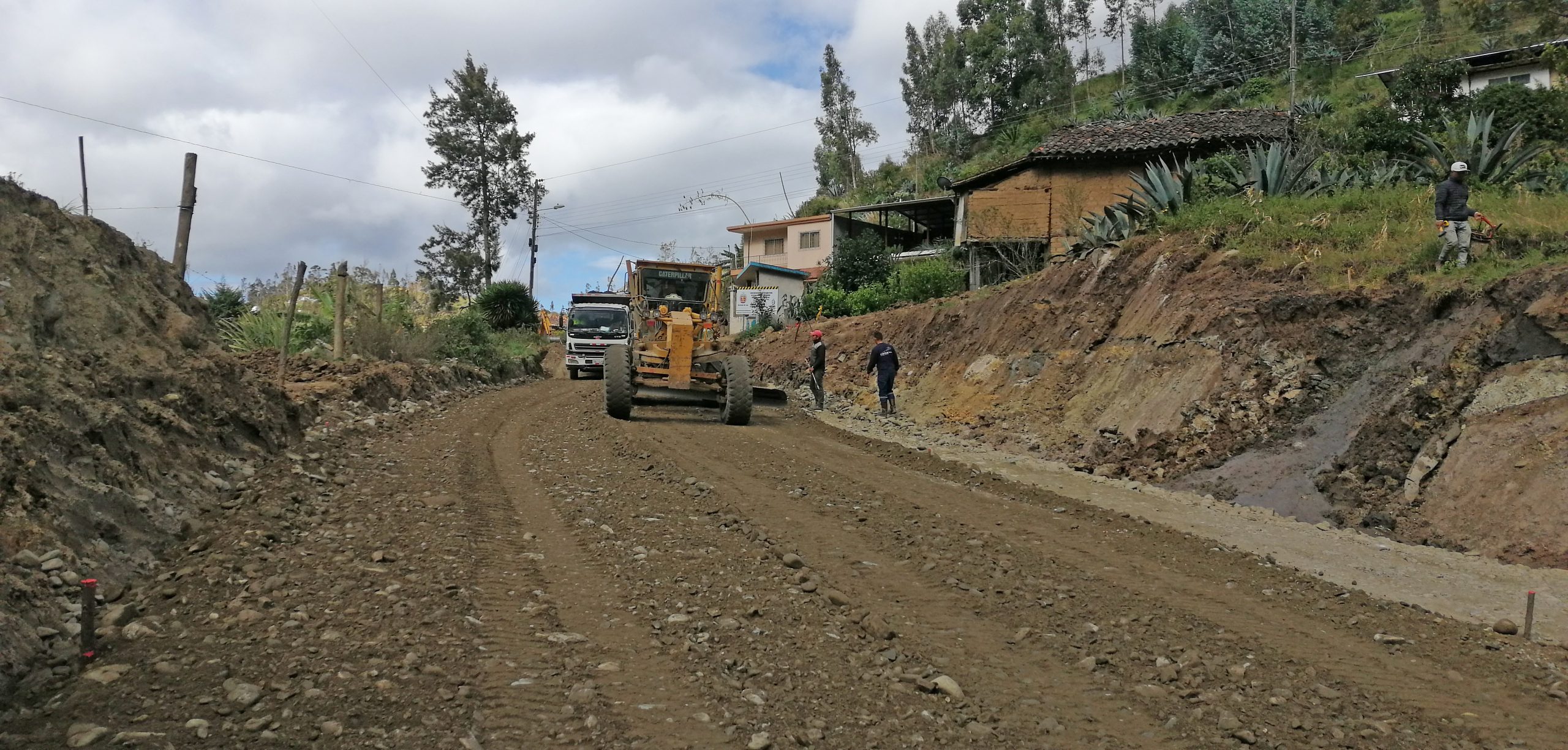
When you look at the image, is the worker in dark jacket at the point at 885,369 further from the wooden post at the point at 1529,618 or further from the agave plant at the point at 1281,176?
the wooden post at the point at 1529,618

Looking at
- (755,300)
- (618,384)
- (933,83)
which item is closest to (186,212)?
(618,384)

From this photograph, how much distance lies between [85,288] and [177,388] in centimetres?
113

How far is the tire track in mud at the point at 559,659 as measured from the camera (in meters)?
4.11

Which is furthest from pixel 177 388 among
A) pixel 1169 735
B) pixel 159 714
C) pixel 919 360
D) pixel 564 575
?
pixel 919 360

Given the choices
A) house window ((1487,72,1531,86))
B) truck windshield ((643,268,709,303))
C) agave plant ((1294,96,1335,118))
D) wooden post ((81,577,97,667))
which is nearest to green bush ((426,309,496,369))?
truck windshield ((643,268,709,303))

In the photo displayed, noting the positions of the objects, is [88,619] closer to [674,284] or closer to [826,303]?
[674,284]

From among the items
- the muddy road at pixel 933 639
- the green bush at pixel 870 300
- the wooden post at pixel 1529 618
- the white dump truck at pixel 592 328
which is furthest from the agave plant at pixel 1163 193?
the white dump truck at pixel 592 328

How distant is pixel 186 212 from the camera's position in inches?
534

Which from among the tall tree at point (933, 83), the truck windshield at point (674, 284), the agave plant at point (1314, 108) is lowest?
the truck windshield at point (674, 284)

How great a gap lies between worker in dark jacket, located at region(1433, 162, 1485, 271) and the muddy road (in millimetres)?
6022

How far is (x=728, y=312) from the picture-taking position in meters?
41.6

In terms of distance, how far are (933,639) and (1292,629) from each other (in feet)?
7.05

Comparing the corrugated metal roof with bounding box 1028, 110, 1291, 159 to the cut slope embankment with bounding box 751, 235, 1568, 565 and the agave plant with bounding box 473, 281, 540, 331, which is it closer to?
the cut slope embankment with bounding box 751, 235, 1568, 565

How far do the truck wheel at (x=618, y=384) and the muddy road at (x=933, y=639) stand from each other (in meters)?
6.12
